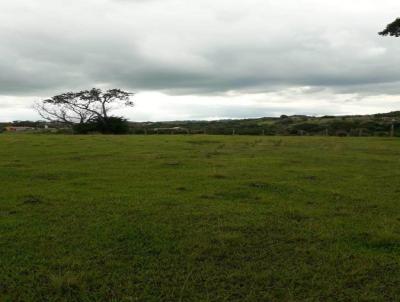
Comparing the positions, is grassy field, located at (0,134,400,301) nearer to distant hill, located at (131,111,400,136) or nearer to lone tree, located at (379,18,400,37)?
lone tree, located at (379,18,400,37)

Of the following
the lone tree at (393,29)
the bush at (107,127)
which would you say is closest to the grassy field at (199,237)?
the lone tree at (393,29)

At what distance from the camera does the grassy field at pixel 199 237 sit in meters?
4.97

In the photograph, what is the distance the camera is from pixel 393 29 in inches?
1078

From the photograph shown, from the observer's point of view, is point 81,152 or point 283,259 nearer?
point 283,259

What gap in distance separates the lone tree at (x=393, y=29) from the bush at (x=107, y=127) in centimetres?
3078

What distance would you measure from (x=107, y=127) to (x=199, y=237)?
4567cm

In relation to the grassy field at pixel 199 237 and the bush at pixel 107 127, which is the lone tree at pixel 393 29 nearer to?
the grassy field at pixel 199 237

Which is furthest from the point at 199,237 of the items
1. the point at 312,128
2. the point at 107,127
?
the point at 312,128

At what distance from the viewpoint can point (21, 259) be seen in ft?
18.9

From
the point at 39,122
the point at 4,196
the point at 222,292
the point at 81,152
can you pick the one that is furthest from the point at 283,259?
the point at 39,122

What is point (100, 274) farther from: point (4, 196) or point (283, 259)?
point (4, 196)

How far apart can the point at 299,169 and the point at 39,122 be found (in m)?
51.7

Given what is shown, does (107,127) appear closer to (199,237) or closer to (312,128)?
(312,128)

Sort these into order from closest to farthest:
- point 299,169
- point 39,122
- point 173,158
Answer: point 299,169, point 173,158, point 39,122
